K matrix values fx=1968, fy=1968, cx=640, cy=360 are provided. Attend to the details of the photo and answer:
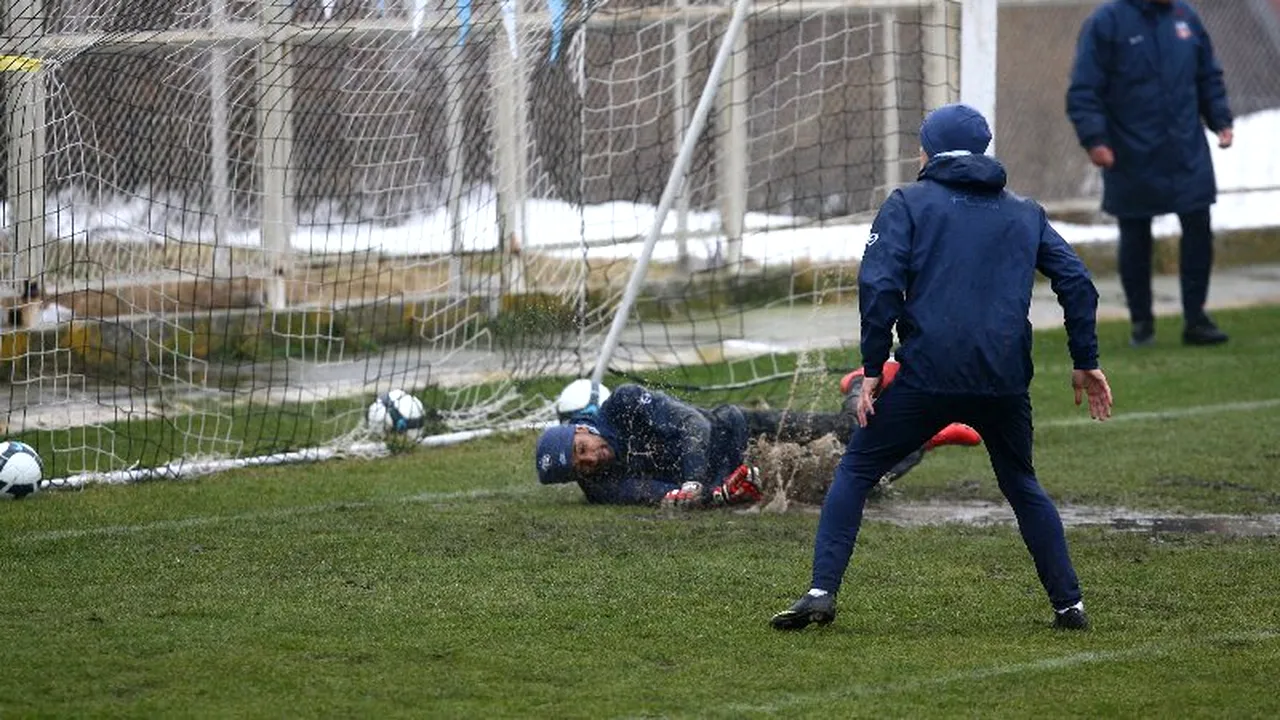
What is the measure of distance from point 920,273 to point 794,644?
119cm

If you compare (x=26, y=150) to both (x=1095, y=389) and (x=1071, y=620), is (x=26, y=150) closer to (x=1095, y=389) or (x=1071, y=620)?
(x=1095, y=389)

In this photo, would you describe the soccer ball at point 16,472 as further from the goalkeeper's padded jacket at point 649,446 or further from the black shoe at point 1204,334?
the black shoe at point 1204,334

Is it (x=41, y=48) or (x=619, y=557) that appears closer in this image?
(x=619, y=557)

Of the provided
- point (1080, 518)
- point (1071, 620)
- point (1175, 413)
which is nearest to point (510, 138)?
point (1175, 413)

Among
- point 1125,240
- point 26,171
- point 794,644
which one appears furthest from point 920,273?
point 1125,240

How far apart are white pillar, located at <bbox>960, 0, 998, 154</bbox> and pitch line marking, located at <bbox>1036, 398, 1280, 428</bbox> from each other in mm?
1737

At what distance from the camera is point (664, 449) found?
27.2 feet

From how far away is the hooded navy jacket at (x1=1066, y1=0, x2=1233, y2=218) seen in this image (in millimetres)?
12875

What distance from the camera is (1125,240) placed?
13.1m

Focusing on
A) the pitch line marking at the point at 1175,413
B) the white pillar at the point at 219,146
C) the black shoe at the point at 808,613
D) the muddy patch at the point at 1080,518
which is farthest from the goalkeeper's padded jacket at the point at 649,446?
the pitch line marking at the point at 1175,413

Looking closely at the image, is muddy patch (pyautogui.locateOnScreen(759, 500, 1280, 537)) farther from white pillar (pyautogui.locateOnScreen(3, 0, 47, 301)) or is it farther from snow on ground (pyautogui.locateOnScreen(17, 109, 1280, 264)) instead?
white pillar (pyautogui.locateOnScreen(3, 0, 47, 301))

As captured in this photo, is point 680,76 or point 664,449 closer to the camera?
point 664,449

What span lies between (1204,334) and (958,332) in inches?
296

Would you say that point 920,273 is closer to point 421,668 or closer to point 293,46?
point 421,668
